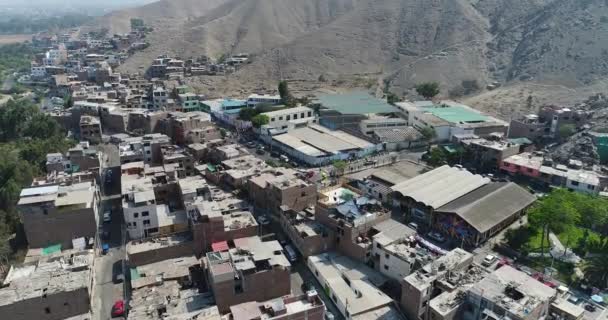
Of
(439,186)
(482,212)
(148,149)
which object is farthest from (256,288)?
(148,149)

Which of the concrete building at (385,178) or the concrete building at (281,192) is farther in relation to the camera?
the concrete building at (385,178)

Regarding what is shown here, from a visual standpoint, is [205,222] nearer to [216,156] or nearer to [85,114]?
[216,156]

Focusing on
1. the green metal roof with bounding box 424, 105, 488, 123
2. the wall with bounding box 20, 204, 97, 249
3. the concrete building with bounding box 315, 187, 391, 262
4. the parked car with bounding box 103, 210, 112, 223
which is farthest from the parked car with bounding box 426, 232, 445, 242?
the green metal roof with bounding box 424, 105, 488, 123

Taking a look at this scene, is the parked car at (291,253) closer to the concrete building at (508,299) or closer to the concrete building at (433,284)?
the concrete building at (433,284)

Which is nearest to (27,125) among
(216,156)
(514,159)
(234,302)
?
(216,156)

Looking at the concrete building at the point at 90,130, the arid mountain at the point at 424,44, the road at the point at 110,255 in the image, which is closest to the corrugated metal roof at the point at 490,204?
the road at the point at 110,255

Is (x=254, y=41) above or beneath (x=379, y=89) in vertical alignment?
above
